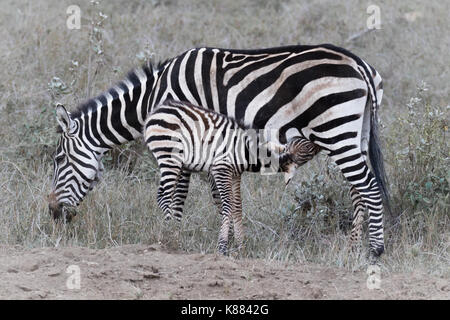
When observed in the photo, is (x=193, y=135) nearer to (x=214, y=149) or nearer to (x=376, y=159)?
(x=214, y=149)

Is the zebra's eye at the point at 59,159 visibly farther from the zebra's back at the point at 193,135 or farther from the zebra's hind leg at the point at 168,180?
the zebra's hind leg at the point at 168,180

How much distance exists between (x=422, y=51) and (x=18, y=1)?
8158 mm

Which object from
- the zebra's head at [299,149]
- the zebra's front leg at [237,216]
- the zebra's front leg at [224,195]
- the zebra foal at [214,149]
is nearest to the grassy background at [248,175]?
the zebra's front leg at [237,216]

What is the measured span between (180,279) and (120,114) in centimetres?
282

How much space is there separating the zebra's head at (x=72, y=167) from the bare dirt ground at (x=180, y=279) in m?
1.58

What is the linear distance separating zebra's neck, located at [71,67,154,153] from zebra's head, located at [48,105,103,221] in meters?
0.09

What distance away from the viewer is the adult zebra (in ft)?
23.9

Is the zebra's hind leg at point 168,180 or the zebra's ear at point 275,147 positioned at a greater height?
the zebra's ear at point 275,147

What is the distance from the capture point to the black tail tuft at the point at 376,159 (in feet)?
25.1

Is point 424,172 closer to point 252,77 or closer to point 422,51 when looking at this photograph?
point 252,77

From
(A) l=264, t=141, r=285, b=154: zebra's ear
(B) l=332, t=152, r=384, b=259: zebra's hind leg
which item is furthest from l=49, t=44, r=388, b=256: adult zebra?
(A) l=264, t=141, r=285, b=154: zebra's ear

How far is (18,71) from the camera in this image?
38.5 ft
